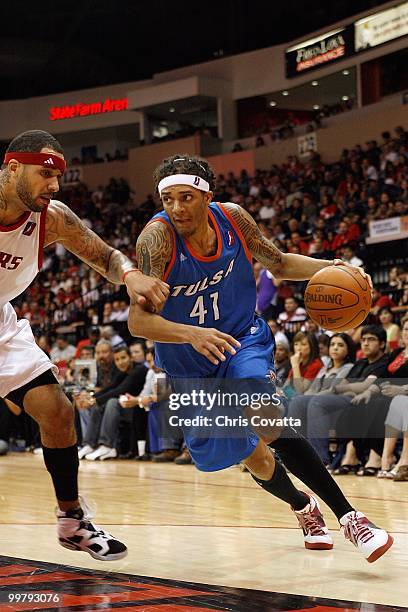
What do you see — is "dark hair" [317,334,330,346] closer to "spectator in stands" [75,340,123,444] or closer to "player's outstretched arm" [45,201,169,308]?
"spectator in stands" [75,340,123,444]

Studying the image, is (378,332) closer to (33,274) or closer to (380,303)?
(380,303)

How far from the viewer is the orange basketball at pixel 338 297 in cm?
430

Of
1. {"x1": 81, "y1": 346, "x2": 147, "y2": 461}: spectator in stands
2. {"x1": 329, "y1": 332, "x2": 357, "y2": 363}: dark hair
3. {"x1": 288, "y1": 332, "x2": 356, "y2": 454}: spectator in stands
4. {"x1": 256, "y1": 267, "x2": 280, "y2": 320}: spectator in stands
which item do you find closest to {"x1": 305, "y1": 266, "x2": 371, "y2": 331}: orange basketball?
{"x1": 288, "y1": 332, "x2": 356, "y2": 454}: spectator in stands

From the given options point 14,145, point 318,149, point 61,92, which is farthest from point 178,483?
point 61,92

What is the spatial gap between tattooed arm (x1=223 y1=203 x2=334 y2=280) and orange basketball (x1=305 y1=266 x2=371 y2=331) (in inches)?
6.1

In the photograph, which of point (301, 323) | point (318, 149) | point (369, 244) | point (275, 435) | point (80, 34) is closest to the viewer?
point (275, 435)

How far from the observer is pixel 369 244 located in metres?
13.3

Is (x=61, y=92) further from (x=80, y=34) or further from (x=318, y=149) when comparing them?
(x=318, y=149)

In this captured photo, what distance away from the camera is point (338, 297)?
430 centimetres

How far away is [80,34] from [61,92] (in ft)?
6.59

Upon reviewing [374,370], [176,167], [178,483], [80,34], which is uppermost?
[80,34]

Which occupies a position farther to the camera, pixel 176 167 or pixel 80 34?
pixel 80 34

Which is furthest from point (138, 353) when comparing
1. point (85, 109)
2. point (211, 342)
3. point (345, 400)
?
point (85, 109)

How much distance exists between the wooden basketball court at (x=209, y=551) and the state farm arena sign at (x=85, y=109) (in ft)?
69.6
